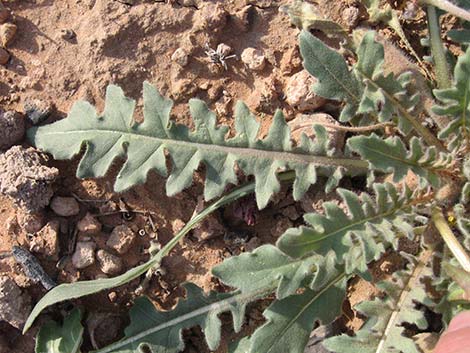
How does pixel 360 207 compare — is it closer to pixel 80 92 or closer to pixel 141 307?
pixel 141 307

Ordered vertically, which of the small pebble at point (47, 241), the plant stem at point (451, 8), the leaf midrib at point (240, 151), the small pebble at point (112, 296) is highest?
the plant stem at point (451, 8)

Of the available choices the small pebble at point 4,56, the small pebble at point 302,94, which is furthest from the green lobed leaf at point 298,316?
the small pebble at point 4,56

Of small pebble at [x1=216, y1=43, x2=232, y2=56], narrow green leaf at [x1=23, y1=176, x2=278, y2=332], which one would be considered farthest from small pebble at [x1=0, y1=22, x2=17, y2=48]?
narrow green leaf at [x1=23, y1=176, x2=278, y2=332]

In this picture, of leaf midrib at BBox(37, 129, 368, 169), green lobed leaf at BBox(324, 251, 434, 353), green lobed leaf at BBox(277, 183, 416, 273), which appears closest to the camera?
green lobed leaf at BBox(277, 183, 416, 273)

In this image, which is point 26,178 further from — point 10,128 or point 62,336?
point 62,336

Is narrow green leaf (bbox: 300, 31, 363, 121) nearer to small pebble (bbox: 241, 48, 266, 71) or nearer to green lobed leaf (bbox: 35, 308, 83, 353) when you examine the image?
small pebble (bbox: 241, 48, 266, 71)

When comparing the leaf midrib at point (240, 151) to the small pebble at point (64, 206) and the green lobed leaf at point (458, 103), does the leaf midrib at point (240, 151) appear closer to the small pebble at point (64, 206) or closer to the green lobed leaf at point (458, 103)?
the small pebble at point (64, 206)

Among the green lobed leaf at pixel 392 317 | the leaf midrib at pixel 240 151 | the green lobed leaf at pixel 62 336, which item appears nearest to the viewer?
the green lobed leaf at pixel 392 317
